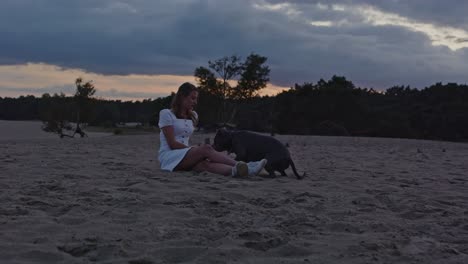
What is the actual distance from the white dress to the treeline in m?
21.7

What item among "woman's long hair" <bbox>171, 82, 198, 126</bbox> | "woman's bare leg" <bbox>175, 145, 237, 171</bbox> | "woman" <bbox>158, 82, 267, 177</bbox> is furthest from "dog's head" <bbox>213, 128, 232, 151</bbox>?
"woman's long hair" <bbox>171, 82, 198, 126</bbox>

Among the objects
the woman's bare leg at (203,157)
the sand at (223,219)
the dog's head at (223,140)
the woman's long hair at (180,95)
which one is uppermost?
the woman's long hair at (180,95)

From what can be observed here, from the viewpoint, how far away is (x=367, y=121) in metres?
33.1

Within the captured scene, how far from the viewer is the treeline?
30250 mm

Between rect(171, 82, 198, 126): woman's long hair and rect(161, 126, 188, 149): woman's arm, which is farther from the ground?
rect(171, 82, 198, 126): woman's long hair

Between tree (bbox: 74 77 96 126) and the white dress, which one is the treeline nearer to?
tree (bbox: 74 77 96 126)

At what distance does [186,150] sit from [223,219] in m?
3.17

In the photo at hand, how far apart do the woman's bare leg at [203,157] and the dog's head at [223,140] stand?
1.55ft

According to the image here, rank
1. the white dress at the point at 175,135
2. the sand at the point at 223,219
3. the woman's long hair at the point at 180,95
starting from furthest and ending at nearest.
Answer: the woman's long hair at the point at 180,95, the white dress at the point at 175,135, the sand at the point at 223,219

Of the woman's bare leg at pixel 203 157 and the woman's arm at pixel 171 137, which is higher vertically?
the woman's arm at pixel 171 137

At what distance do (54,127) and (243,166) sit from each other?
24483 millimetres

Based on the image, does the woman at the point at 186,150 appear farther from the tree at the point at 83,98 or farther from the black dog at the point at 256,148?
the tree at the point at 83,98

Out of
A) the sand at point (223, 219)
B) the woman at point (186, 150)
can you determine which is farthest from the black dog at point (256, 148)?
the sand at point (223, 219)

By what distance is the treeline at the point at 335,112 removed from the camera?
30250 mm
